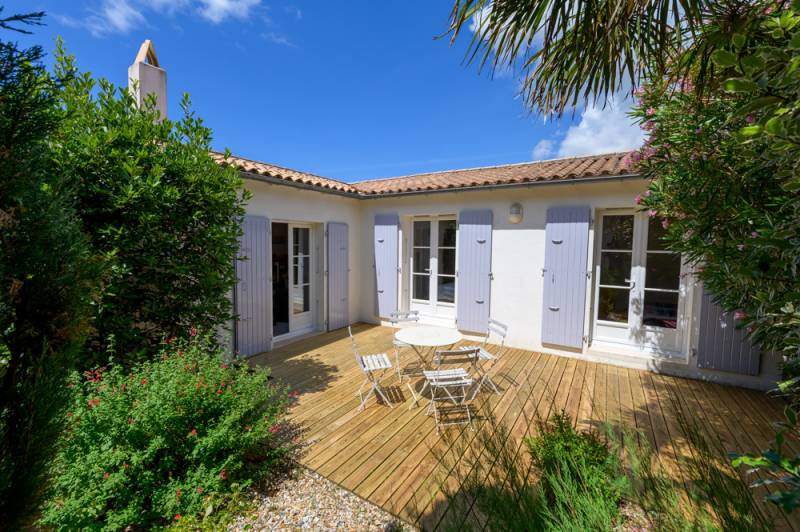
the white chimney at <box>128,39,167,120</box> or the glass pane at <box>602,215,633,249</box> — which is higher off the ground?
the white chimney at <box>128,39,167,120</box>

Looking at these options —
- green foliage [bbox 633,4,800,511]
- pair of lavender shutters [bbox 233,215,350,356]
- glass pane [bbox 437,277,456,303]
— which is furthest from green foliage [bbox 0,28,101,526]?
glass pane [bbox 437,277,456,303]

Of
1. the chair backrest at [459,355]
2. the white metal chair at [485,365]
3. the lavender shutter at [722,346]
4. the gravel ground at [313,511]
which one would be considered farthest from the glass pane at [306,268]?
the lavender shutter at [722,346]

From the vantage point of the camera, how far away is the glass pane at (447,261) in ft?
23.8

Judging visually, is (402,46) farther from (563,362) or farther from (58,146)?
(563,362)

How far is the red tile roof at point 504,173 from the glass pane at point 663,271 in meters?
1.48

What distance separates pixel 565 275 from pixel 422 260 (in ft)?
10.1

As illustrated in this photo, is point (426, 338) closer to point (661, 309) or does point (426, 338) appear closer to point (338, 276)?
A: point (338, 276)

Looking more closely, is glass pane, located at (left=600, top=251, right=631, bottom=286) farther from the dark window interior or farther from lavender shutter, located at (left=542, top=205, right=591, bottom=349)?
the dark window interior

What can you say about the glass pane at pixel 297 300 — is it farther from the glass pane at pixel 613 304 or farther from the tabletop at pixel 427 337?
the glass pane at pixel 613 304

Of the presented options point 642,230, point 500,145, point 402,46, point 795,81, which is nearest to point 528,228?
point 642,230

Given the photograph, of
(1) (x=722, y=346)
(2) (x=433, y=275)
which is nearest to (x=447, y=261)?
(2) (x=433, y=275)

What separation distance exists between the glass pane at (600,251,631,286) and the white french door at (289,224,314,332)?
5734 millimetres

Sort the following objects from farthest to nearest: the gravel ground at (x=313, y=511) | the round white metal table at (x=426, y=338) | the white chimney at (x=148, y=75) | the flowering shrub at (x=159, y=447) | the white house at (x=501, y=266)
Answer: the white house at (x=501, y=266) → the white chimney at (x=148, y=75) → the round white metal table at (x=426, y=338) → the gravel ground at (x=313, y=511) → the flowering shrub at (x=159, y=447)

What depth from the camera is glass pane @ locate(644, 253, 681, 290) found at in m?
5.21
